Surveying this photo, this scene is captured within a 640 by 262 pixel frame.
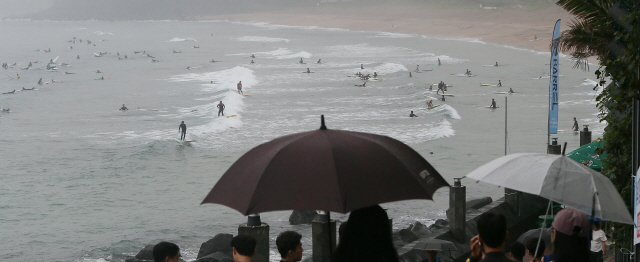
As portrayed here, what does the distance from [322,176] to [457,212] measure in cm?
952

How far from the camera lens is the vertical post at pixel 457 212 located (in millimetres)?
12641

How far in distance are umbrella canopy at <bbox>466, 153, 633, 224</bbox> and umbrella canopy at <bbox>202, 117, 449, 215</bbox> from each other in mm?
1533

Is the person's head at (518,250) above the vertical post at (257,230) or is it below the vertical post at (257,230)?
above

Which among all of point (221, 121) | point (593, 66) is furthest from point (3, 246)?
point (593, 66)

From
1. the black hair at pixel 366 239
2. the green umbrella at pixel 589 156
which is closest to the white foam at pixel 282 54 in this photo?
the green umbrella at pixel 589 156

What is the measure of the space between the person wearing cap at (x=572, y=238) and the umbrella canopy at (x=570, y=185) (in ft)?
2.16

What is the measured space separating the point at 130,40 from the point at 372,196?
139 meters

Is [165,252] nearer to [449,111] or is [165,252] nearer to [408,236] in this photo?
[408,236]

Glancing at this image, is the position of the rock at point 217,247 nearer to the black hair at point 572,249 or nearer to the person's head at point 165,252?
the person's head at point 165,252

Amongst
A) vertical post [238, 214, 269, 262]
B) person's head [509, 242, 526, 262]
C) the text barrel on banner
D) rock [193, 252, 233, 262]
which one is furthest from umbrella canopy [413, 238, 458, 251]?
person's head [509, 242, 526, 262]

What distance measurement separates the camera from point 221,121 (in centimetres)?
3872

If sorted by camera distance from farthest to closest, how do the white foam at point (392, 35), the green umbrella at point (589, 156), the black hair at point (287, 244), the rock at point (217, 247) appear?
the white foam at point (392, 35), the rock at point (217, 247), the green umbrella at point (589, 156), the black hair at point (287, 244)

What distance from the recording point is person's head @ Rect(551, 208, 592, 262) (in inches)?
173

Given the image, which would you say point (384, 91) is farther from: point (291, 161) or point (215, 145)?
point (291, 161)
